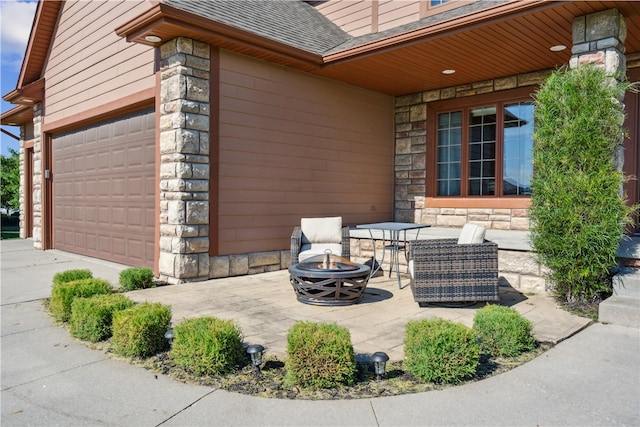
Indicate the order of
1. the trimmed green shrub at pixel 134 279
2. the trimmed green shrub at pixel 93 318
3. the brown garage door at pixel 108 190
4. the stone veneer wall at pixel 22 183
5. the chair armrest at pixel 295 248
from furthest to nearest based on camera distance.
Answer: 1. the stone veneer wall at pixel 22 183
2. the brown garage door at pixel 108 190
3. the chair armrest at pixel 295 248
4. the trimmed green shrub at pixel 134 279
5. the trimmed green shrub at pixel 93 318

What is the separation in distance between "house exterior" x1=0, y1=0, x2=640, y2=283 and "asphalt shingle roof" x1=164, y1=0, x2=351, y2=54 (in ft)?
0.15

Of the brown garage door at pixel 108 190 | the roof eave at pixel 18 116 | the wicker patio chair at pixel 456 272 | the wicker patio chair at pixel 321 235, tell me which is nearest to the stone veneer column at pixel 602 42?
the wicker patio chair at pixel 456 272

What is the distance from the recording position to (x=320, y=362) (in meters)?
2.72

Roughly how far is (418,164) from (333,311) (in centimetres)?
485

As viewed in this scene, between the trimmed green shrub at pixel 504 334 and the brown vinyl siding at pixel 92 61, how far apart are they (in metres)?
5.47

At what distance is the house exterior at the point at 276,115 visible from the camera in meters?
5.92

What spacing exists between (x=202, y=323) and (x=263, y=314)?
1.37 m

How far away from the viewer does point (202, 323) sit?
3160mm

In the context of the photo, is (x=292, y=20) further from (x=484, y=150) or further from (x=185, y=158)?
(x=484, y=150)

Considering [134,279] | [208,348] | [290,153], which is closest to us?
[208,348]

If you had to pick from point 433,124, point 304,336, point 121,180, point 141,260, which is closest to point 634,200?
point 433,124

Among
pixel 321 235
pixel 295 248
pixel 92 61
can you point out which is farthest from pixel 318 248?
pixel 92 61

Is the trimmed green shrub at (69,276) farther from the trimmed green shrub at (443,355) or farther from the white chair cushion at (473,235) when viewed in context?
the white chair cushion at (473,235)

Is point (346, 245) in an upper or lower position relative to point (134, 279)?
upper
